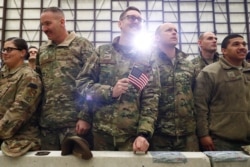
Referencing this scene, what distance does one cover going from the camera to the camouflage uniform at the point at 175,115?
2402 mm

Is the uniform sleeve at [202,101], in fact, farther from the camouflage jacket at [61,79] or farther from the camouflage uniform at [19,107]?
the camouflage uniform at [19,107]

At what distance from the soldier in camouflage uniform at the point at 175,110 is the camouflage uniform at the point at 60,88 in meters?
0.66

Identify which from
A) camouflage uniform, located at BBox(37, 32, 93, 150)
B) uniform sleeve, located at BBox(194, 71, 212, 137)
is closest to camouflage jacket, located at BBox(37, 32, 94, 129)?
camouflage uniform, located at BBox(37, 32, 93, 150)

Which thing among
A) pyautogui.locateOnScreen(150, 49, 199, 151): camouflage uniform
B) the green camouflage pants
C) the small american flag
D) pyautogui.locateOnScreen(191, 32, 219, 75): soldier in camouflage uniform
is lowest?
the green camouflage pants

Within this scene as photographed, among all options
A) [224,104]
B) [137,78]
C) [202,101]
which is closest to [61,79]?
[137,78]

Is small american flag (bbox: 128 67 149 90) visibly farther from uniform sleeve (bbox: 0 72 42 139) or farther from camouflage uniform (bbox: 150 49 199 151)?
uniform sleeve (bbox: 0 72 42 139)

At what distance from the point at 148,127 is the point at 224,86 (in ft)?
3.08

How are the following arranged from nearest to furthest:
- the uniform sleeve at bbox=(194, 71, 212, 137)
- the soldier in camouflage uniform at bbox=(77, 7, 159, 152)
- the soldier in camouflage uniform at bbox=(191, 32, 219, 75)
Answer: the soldier in camouflage uniform at bbox=(77, 7, 159, 152) < the uniform sleeve at bbox=(194, 71, 212, 137) < the soldier in camouflage uniform at bbox=(191, 32, 219, 75)

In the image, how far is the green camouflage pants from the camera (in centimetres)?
239

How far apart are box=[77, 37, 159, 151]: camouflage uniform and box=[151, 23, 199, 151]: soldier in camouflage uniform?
1.11ft

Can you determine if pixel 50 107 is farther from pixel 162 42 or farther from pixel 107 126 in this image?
pixel 162 42

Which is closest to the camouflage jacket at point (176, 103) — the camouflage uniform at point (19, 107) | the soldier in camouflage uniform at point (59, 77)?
the soldier in camouflage uniform at point (59, 77)

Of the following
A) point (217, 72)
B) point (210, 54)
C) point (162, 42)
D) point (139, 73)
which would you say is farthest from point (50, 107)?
point (210, 54)

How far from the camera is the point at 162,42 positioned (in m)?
2.72
